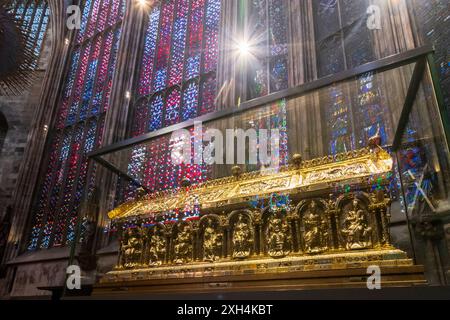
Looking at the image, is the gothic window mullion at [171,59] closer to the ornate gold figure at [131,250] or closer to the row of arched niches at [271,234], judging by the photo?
the ornate gold figure at [131,250]

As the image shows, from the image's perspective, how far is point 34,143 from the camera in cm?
907

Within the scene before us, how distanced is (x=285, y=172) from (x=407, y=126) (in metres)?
1.00

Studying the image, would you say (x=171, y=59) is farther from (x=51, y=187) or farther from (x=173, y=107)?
(x=51, y=187)

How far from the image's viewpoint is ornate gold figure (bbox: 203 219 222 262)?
8.72 feet

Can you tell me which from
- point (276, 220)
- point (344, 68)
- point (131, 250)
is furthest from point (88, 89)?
point (276, 220)

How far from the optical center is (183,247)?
2.86 m

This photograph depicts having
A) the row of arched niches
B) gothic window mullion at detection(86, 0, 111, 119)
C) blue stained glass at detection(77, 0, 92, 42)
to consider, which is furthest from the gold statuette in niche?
blue stained glass at detection(77, 0, 92, 42)

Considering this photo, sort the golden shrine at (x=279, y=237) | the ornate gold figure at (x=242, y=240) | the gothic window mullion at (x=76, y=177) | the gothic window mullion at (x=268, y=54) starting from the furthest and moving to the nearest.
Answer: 1. the gothic window mullion at (x=76, y=177)
2. the gothic window mullion at (x=268, y=54)
3. the ornate gold figure at (x=242, y=240)
4. the golden shrine at (x=279, y=237)

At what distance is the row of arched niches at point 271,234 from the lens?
2.20m

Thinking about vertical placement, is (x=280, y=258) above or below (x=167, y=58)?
below

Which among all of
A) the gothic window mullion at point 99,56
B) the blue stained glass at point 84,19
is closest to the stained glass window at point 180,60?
the gothic window mullion at point 99,56

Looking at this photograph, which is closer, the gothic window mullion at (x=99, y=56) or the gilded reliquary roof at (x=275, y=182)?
the gilded reliquary roof at (x=275, y=182)
